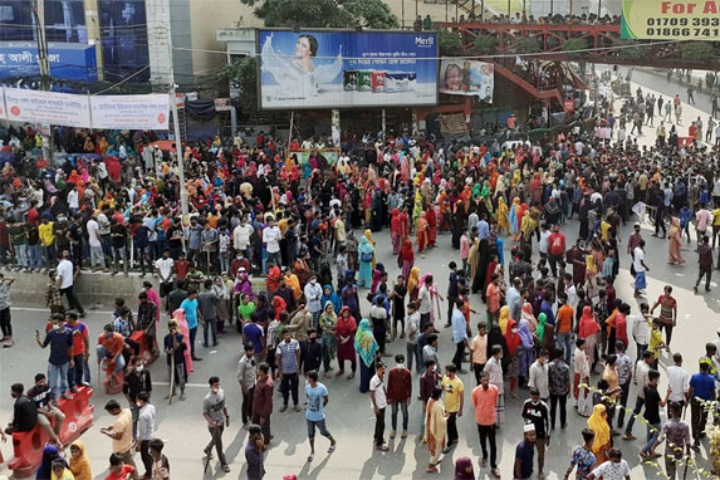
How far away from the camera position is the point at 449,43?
98.4 feet

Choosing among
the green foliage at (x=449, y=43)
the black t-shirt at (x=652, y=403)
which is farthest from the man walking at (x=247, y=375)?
the green foliage at (x=449, y=43)

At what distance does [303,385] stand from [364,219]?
8279 millimetres

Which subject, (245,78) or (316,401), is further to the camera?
(245,78)

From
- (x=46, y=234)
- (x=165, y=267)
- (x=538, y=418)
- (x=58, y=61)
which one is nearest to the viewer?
(x=538, y=418)

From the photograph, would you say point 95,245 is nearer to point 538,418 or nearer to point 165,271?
point 165,271

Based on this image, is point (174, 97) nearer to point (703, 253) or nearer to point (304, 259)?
point (304, 259)

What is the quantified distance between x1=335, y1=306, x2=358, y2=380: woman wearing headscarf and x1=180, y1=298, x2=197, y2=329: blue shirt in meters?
2.39

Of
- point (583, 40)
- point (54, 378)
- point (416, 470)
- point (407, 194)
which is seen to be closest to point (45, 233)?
point (54, 378)

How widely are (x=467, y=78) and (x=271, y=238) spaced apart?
16588 millimetres

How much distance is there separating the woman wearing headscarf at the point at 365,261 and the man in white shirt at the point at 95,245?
516cm

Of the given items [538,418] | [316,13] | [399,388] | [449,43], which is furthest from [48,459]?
[449,43]

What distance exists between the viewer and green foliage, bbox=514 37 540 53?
29.2m

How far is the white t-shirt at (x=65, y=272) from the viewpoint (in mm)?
14724

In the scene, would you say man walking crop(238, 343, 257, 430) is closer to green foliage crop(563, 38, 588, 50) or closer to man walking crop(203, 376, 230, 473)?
man walking crop(203, 376, 230, 473)
